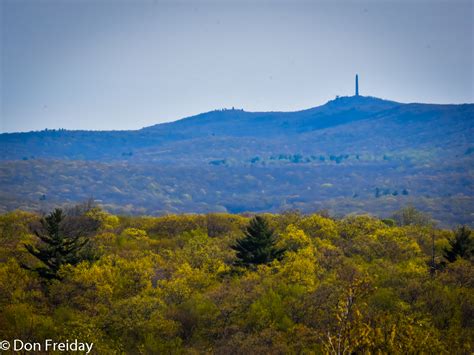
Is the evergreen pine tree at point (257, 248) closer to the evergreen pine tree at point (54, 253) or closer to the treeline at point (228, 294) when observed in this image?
the treeline at point (228, 294)

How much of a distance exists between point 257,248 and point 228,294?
43.1 feet

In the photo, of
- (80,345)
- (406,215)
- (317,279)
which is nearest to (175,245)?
(317,279)

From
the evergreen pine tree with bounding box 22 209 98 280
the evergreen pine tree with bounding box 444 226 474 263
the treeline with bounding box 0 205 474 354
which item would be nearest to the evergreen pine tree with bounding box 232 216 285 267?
the treeline with bounding box 0 205 474 354

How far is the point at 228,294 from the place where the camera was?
52969mm

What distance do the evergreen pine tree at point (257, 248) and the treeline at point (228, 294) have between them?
11 centimetres

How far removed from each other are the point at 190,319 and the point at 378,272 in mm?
18834

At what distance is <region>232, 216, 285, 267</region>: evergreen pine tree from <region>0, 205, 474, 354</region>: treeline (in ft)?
0.37

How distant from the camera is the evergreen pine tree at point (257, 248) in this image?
65.1m

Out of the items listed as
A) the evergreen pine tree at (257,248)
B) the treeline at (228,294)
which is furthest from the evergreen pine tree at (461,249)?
the evergreen pine tree at (257,248)

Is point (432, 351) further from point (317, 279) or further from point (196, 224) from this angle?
point (196, 224)

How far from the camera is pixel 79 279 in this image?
5319cm

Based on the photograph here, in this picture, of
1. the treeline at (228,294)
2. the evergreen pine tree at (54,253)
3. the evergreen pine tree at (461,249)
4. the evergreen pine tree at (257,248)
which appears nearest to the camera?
the treeline at (228,294)

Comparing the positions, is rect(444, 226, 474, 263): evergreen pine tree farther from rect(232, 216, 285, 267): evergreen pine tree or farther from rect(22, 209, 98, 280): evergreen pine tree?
rect(22, 209, 98, 280): evergreen pine tree

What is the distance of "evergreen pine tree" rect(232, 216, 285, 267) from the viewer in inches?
2564
